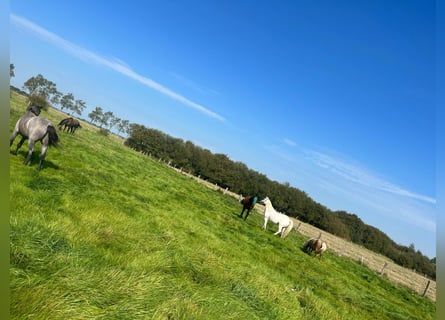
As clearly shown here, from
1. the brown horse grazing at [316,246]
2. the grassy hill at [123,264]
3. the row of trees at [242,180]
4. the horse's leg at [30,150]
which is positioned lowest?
the grassy hill at [123,264]

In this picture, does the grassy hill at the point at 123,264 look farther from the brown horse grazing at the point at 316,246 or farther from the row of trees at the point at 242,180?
the row of trees at the point at 242,180

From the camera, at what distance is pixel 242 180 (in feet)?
317

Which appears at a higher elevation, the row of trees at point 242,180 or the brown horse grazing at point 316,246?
the row of trees at point 242,180

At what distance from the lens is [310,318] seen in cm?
756

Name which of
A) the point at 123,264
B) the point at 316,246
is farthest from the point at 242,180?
the point at 123,264

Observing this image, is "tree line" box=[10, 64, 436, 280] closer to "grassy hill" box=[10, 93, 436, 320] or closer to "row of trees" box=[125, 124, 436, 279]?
"row of trees" box=[125, 124, 436, 279]

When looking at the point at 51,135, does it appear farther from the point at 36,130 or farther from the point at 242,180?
the point at 242,180

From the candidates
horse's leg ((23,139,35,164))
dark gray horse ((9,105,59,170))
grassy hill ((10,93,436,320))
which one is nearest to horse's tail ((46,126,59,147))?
dark gray horse ((9,105,59,170))

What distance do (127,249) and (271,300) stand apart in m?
3.73

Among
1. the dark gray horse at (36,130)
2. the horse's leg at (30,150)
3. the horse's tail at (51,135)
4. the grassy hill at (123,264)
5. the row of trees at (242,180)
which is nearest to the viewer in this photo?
the grassy hill at (123,264)

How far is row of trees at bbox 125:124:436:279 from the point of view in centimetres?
9125

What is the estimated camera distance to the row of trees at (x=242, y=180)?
91.2 metres

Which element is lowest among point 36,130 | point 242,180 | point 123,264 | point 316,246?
point 123,264

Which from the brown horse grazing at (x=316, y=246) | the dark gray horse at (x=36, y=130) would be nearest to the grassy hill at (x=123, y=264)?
the dark gray horse at (x=36, y=130)
